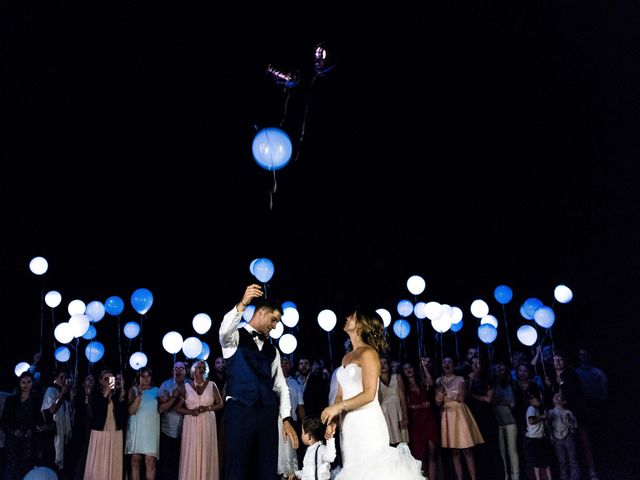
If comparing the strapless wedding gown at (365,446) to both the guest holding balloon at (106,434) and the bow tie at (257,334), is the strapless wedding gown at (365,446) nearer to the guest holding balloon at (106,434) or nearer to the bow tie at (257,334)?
the bow tie at (257,334)

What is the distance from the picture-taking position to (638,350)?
460 inches

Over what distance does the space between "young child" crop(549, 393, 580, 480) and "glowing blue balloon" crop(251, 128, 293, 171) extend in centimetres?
419

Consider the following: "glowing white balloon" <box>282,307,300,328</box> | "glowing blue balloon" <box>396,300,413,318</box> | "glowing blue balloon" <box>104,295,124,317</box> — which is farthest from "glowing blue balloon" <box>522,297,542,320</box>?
"glowing blue balloon" <box>104,295,124,317</box>

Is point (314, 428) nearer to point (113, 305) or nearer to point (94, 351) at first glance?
point (113, 305)

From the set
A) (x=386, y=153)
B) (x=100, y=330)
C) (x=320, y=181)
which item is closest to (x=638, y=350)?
(x=386, y=153)

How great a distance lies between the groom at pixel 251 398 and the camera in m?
3.82

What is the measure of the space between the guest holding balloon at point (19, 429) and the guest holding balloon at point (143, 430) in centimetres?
106

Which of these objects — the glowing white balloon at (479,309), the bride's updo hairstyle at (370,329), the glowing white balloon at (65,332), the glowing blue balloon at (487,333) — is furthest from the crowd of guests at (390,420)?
the glowing white balloon at (479,309)

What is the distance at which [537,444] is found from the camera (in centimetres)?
690

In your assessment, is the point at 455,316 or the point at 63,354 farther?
the point at 455,316

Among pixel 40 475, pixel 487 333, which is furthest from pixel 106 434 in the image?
pixel 487 333

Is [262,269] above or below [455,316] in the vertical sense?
above

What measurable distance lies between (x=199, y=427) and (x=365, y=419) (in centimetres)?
375

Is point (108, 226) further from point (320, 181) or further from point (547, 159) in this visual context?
point (547, 159)
